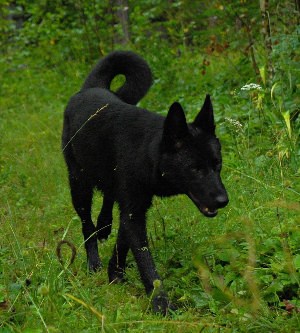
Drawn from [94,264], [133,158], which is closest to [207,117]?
[133,158]

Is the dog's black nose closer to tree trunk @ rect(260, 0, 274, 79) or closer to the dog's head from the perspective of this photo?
the dog's head

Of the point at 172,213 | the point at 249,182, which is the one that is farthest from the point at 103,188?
the point at 249,182

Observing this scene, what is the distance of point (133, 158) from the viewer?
4.13 meters

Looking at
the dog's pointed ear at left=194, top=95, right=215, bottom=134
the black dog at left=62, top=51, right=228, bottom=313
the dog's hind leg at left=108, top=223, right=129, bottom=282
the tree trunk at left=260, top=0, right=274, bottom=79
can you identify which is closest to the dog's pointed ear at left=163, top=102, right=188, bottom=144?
the black dog at left=62, top=51, right=228, bottom=313

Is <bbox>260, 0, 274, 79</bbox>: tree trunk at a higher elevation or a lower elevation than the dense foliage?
higher

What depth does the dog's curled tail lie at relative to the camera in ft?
17.1

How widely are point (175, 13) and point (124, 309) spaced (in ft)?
27.6

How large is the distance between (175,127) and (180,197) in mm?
2071

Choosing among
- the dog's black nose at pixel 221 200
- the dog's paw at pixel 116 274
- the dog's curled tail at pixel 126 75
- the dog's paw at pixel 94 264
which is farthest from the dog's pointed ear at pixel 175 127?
the dog's curled tail at pixel 126 75

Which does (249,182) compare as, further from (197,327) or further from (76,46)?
(76,46)

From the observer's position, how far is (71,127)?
195 inches

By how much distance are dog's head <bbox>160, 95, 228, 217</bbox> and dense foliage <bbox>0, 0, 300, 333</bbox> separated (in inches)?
11.2

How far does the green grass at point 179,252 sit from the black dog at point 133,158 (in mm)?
222

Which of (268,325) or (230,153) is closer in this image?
(268,325)
